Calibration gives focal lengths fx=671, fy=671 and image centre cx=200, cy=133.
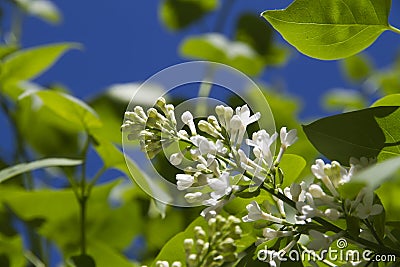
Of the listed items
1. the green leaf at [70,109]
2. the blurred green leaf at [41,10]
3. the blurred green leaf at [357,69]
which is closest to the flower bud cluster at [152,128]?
the green leaf at [70,109]

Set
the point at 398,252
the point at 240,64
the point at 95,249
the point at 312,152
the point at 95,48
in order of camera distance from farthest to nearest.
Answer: the point at 95,48, the point at 240,64, the point at 312,152, the point at 95,249, the point at 398,252

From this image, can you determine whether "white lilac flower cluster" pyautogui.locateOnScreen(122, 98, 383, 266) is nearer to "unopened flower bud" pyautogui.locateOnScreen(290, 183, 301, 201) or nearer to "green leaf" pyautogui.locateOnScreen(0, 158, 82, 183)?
"unopened flower bud" pyautogui.locateOnScreen(290, 183, 301, 201)

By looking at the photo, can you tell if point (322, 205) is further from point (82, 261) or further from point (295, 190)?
point (82, 261)

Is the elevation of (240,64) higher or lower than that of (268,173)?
lower

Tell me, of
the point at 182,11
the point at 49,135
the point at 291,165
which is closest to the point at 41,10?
the point at 182,11

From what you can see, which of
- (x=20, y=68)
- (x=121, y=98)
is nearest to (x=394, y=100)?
(x=121, y=98)

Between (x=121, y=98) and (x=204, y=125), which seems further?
(x=121, y=98)

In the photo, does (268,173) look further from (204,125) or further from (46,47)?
(46,47)

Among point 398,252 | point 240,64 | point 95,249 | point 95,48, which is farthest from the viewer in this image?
point 95,48
